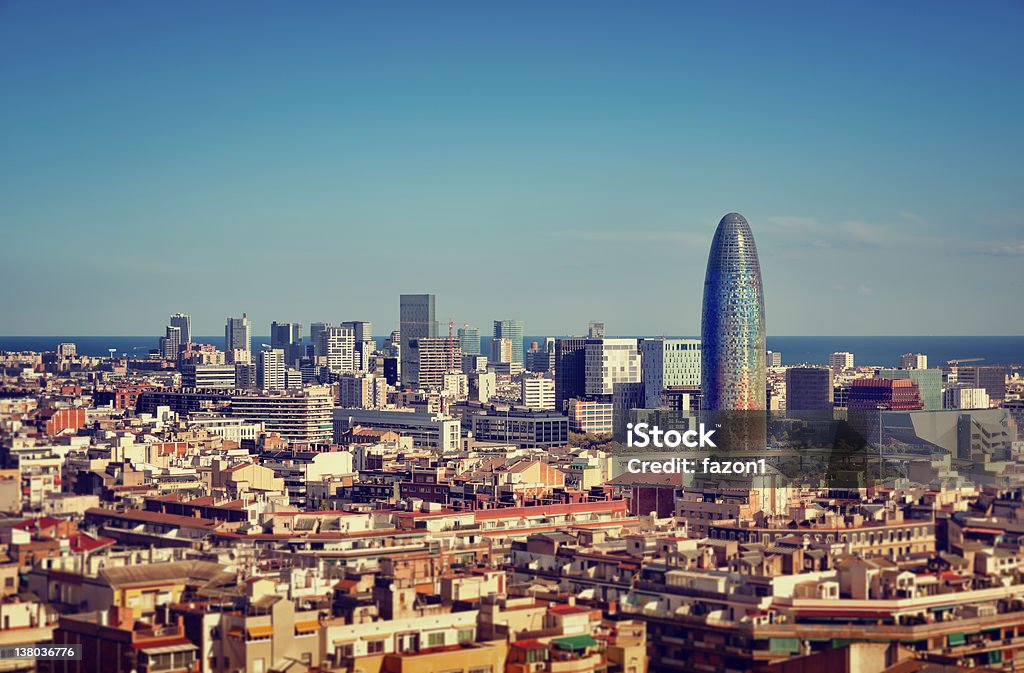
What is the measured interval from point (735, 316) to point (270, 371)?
93.6 feet

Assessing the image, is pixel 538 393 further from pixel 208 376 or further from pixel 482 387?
pixel 208 376

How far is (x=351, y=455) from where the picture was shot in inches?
1604

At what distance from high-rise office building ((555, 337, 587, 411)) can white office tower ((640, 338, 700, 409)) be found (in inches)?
82.3

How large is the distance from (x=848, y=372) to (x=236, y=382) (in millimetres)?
22365

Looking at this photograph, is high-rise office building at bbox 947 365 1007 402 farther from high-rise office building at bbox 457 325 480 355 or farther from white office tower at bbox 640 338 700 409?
high-rise office building at bbox 457 325 480 355

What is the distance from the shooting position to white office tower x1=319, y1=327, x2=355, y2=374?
9394cm

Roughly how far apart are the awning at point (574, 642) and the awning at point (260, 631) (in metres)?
2.41

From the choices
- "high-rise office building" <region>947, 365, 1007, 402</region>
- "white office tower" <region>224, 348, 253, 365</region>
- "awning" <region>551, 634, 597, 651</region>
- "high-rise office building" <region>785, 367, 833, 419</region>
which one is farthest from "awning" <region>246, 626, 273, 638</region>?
"white office tower" <region>224, 348, 253, 365</region>

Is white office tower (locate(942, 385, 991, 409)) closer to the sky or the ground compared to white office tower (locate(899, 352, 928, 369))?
closer to the ground

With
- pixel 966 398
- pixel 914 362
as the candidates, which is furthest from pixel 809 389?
→ pixel 914 362

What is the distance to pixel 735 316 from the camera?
191 feet

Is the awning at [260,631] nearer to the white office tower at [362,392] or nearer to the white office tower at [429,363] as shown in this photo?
the white office tower at [362,392]

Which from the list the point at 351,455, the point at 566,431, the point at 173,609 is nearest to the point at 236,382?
the point at 566,431
